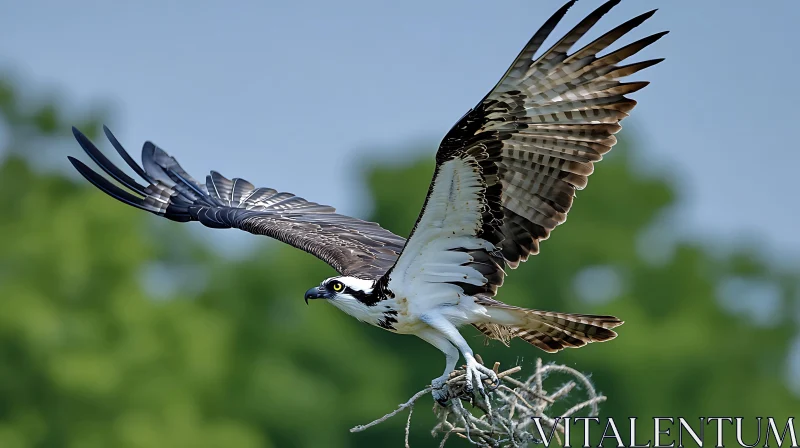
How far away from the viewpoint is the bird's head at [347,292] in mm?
8680

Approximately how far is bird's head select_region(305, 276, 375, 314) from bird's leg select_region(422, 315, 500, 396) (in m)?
0.39

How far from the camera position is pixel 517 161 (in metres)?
8.45

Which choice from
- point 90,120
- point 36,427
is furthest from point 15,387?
point 90,120

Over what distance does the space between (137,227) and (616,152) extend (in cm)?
1006

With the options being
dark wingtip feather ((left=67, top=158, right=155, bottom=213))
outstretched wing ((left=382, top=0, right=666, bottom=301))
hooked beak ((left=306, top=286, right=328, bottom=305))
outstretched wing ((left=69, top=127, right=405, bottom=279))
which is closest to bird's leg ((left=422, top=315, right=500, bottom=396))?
outstretched wing ((left=382, top=0, right=666, bottom=301))

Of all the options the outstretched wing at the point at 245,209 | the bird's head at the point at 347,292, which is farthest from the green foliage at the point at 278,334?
the bird's head at the point at 347,292

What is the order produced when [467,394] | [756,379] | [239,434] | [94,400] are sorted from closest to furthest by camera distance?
[467,394] → [94,400] → [239,434] → [756,379]

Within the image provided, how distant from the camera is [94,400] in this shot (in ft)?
80.7

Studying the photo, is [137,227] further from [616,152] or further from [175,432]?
[616,152]

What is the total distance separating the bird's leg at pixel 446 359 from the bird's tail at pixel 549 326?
34 cm

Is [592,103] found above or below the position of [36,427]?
above

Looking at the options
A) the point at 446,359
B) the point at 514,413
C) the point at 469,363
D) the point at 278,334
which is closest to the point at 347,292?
the point at 446,359

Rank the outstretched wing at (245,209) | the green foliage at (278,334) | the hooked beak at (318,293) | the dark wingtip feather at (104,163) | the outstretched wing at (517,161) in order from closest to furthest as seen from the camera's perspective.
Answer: the outstretched wing at (517,161) < the hooked beak at (318,293) < the outstretched wing at (245,209) < the dark wingtip feather at (104,163) < the green foliage at (278,334)

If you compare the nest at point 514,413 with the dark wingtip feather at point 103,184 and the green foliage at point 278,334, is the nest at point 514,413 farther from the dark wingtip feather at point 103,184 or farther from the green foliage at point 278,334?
the green foliage at point 278,334
